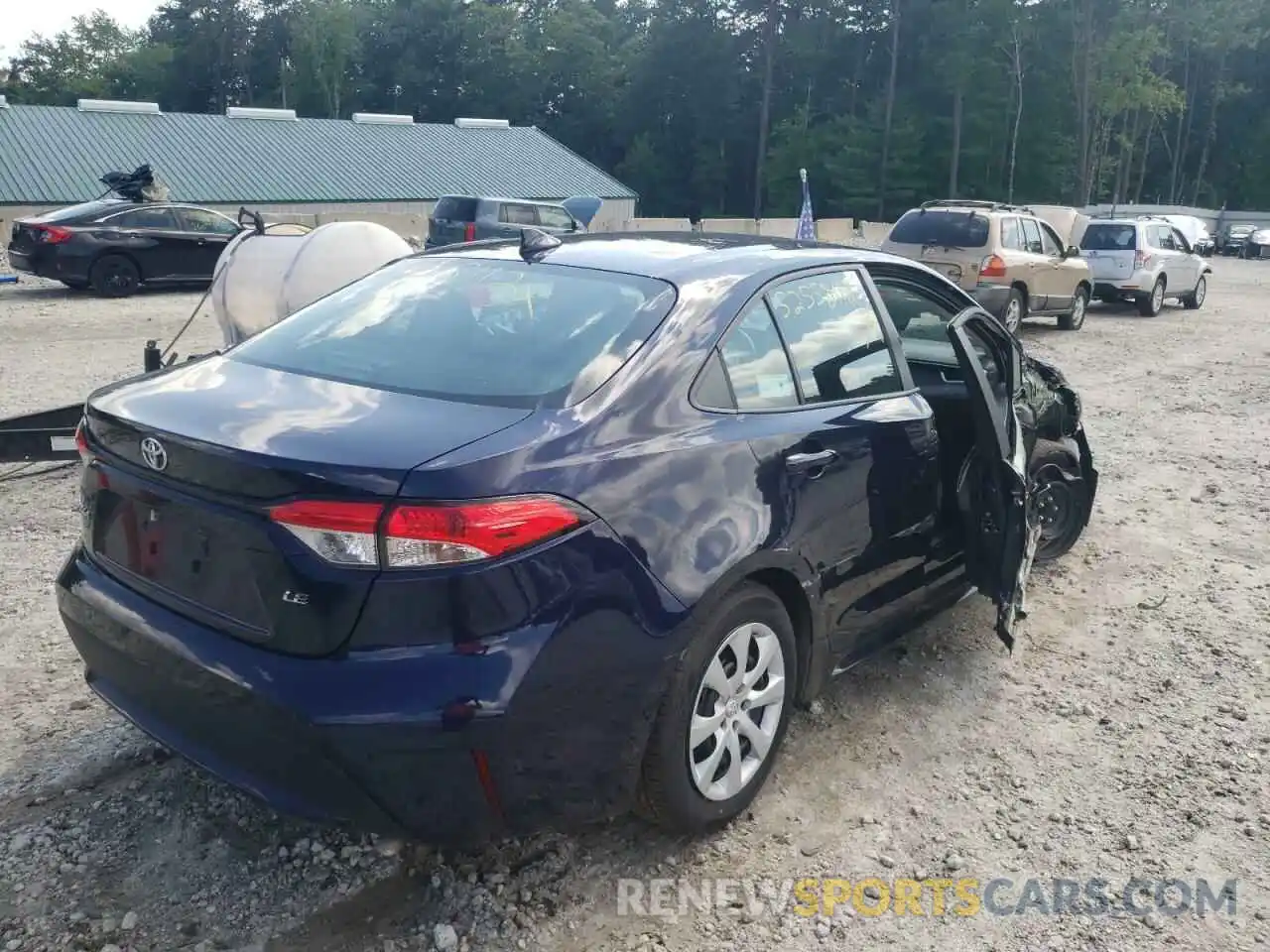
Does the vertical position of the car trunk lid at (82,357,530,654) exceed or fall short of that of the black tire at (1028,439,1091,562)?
it exceeds it

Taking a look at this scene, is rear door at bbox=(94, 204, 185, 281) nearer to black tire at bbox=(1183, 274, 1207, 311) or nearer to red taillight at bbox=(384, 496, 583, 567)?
red taillight at bbox=(384, 496, 583, 567)

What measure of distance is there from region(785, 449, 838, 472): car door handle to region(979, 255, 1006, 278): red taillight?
37.4ft

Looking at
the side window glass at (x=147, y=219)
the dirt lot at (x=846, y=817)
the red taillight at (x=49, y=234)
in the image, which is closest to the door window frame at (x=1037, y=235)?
the dirt lot at (x=846, y=817)

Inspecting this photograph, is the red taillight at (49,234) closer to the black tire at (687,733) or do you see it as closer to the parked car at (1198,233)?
the black tire at (687,733)

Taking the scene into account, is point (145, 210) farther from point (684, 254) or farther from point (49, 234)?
point (684, 254)

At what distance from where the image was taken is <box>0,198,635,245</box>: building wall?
83.5 feet

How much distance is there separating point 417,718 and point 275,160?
3930 cm

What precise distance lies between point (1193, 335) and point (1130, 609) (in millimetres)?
12289

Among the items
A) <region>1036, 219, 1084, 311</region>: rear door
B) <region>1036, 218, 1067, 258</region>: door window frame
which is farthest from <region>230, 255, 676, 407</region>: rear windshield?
<region>1036, 218, 1067, 258</region>: door window frame

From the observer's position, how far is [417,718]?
2307 mm

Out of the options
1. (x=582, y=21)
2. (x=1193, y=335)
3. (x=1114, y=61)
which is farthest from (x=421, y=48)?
(x=1193, y=335)

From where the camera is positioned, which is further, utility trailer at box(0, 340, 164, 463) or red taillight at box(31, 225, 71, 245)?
red taillight at box(31, 225, 71, 245)

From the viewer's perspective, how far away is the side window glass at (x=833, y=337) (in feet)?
11.2

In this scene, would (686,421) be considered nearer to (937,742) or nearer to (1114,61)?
(937,742)
